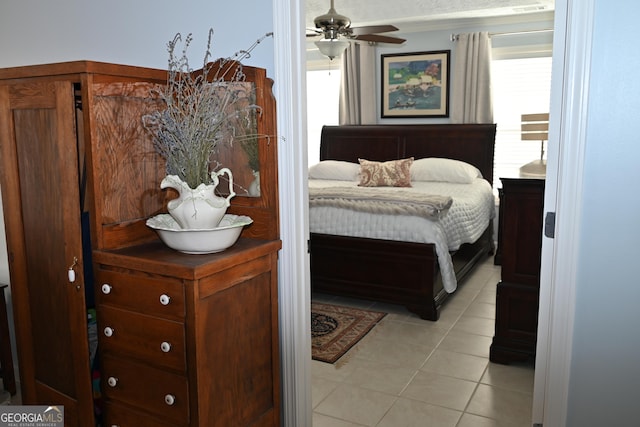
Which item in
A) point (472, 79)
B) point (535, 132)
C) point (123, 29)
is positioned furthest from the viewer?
point (472, 79)

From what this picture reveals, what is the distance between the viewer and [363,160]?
20.4ft

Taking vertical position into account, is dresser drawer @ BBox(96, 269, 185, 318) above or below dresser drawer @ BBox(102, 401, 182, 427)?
above

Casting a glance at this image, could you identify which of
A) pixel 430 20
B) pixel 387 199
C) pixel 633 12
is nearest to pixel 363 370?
pixel 387 199

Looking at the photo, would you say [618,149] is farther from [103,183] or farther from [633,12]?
[103,183]

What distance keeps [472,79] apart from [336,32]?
2234mm

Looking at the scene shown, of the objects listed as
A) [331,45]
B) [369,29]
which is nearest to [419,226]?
[331,45]

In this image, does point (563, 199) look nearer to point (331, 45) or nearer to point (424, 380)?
point (424, 380)

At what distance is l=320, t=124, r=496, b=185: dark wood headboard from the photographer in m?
6.00

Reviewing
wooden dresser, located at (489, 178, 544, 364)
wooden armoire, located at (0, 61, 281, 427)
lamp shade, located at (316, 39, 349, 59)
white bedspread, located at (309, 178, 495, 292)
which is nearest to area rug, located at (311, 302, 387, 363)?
white bedspread, located at (309, 178, 495, 292)

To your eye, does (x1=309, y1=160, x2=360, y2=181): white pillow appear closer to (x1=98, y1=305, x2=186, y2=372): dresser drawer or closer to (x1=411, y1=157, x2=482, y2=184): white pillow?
(x1=411, y1=157, x2=482, y2=184): white pillow

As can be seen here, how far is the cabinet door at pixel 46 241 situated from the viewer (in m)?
2.00

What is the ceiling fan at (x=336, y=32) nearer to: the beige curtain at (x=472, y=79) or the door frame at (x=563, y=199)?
the beige curtain at (x=472, y=79)

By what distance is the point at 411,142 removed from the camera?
638cm

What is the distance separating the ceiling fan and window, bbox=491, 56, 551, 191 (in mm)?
1711
